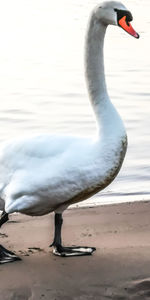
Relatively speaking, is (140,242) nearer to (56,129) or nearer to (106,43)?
(56,129)

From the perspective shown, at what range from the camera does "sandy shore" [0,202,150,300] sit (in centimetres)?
423

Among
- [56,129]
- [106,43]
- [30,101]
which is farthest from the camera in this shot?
[106,43]

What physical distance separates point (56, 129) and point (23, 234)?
148 inches

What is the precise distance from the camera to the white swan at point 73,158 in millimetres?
4406

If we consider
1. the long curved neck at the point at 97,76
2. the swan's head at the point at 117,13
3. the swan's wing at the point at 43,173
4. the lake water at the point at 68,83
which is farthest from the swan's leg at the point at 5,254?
the lake water at the point at 68,83

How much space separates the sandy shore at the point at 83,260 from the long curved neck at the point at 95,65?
0.95m

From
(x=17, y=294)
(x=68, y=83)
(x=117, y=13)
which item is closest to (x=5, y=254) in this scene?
(x=17, y=294)

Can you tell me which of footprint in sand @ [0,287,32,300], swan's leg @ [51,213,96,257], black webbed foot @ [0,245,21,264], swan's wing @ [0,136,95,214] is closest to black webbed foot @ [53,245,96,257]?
swan's leg @ [51,213,96,257]

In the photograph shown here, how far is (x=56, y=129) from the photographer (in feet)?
29.7

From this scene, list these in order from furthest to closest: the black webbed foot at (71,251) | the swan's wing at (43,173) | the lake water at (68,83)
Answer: the lake water at (68,83) < the black webbed foot at (71,251) < the swan's wing at (43,173)

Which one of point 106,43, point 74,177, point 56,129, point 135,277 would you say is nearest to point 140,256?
point 135,277

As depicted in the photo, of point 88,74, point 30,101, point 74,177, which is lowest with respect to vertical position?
point 30,101

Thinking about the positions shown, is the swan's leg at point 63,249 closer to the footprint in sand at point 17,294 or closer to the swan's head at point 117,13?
the footprint in sand at point 17,294

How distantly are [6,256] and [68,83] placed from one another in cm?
791
